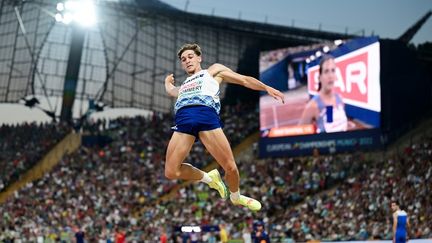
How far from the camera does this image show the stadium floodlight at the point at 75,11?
41531 mm

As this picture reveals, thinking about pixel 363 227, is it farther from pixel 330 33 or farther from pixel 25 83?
pixel 25 83

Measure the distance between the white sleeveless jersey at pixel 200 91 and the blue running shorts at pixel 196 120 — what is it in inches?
3.5

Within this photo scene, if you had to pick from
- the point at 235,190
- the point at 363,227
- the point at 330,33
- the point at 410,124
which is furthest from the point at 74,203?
the point at 235,190

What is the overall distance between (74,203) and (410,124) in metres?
22.1

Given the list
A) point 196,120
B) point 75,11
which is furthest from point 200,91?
point 75,11

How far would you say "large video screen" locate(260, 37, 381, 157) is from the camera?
35.9 metres

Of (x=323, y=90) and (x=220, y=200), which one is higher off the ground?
(x=323, y=90)

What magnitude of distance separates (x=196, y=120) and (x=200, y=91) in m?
0.46

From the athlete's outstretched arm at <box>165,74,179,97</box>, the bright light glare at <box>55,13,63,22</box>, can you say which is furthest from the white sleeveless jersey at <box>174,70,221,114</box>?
the bright light glare at <box>55,13,63,22</box>

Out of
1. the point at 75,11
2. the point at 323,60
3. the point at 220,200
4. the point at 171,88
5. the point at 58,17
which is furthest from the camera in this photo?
the point at 75,11

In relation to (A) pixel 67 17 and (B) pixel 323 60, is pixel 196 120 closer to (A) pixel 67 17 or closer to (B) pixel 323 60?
(B) pixel 323 60

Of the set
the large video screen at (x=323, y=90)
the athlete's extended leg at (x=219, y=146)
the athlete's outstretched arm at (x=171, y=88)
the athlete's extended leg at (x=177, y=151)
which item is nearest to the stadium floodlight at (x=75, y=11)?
the large video screen at (x=323, y=90)

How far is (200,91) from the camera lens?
9.26 meters

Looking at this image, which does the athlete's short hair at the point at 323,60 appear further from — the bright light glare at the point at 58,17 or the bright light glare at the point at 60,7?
the bright light glare at the point at 60,7
